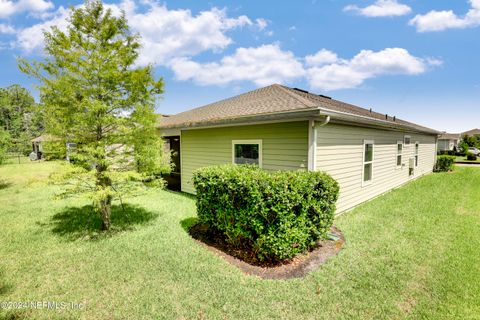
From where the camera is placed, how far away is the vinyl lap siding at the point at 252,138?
17.5 feet

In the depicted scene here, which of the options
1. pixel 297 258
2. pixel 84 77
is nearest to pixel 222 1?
pixel 84 77

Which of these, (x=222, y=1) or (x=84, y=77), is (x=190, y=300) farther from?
(x=222, y=1)

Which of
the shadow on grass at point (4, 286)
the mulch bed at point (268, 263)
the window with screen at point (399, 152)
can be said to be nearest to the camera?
the shadow on grass at point (4, 286)

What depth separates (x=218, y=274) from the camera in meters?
3.35

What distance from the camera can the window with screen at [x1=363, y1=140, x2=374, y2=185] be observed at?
7.23 m

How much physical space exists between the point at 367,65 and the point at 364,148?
33.4 feet

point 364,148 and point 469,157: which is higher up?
point 364,148

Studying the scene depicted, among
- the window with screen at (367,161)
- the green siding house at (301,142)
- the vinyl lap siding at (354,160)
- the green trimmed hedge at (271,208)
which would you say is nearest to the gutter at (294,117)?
the green siding house at (301,142)

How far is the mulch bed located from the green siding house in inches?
71.8

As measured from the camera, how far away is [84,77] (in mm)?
4367

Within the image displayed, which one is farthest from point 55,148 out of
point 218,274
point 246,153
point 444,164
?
point 444,164

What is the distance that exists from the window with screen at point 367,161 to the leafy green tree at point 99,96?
673 centimetres

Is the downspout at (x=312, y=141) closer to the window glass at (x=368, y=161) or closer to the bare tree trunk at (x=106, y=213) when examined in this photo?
the window glass at (x=368, y=161)

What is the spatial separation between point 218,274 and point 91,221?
4437mm
